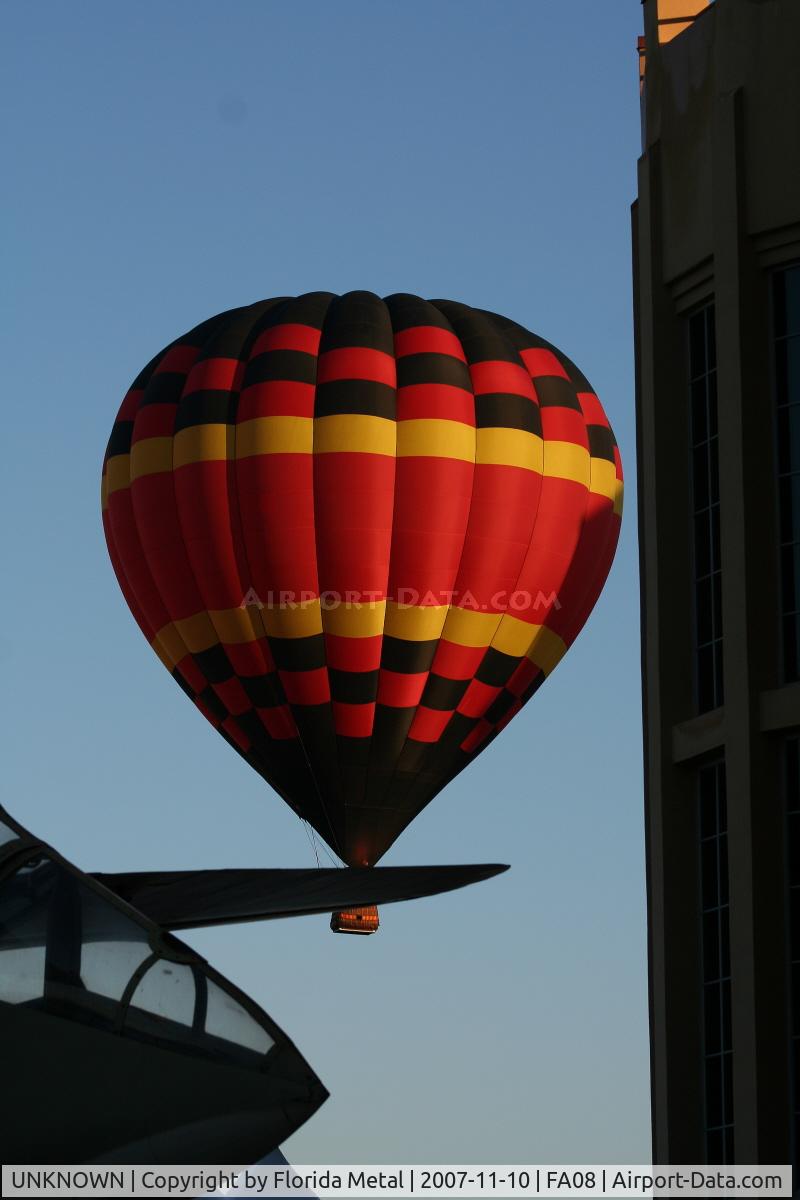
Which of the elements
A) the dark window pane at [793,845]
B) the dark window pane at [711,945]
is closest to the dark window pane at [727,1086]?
the dark window pane at [711,945]

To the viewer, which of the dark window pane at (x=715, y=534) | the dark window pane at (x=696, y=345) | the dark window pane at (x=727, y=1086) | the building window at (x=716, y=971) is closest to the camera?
the dark window pane at (x=727, y=1086)

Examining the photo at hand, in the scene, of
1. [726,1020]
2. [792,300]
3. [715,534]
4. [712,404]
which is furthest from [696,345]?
[726,1020]

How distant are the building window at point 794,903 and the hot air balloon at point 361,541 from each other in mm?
8787

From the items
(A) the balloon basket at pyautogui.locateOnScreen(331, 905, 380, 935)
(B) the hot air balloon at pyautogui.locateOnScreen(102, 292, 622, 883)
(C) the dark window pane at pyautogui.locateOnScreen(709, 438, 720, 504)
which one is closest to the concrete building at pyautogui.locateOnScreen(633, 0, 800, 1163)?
(C) the dark window pane at pyautogui.locateOnScreen(709, 438, 720, 504)

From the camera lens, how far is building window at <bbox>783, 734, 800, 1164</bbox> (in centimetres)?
2452

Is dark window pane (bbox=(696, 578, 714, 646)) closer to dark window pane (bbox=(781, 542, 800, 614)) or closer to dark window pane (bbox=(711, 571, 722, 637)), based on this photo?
dark window pane (bbox=(711, 571, 722, 637))

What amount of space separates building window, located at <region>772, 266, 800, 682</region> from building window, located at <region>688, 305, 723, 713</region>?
51.5 inches

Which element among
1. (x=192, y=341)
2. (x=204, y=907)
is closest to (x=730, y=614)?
(x=192, y=341)

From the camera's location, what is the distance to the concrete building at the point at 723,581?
81.9 ft

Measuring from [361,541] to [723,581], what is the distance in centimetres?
839

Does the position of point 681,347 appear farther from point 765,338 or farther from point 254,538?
point 254,538

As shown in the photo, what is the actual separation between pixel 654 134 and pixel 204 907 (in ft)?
70.8

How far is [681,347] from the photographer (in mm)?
28688

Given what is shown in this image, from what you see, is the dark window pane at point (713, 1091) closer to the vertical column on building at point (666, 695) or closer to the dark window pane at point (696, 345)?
the vertical column on building at point (666, 695)
